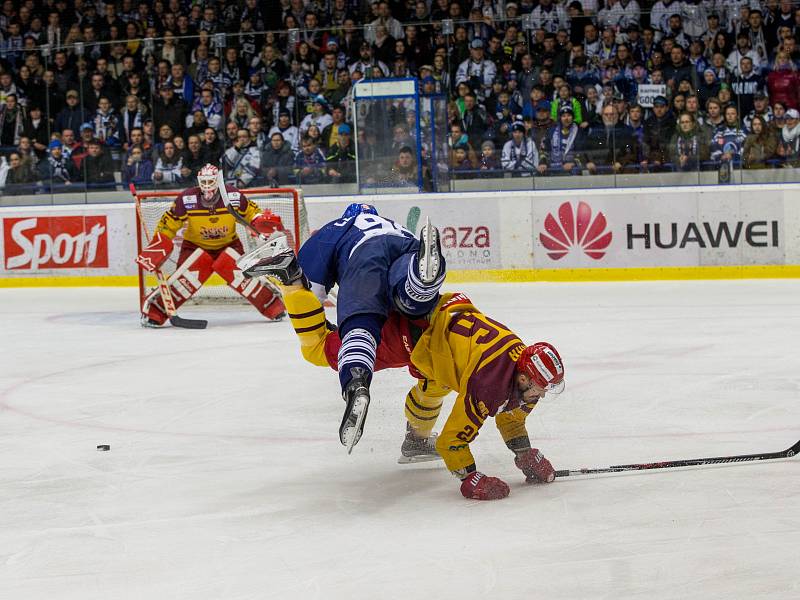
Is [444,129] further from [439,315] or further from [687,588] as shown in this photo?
[687,588]

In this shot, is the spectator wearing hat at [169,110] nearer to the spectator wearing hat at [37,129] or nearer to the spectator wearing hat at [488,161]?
the spectator wearing hat at [37,129]

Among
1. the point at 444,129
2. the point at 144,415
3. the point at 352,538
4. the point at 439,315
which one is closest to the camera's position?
the point at 352,538

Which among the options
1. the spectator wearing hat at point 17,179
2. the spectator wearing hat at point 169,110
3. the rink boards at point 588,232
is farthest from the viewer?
the spectator wearing hat at point 17,179

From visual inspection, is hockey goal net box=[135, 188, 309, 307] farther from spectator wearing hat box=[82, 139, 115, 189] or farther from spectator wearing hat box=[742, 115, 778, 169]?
spectator wearing hat box=[742, 115, 778, 169]

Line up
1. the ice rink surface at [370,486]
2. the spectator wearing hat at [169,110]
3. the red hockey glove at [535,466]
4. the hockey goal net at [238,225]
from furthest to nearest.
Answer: the spectator wearing hat at [169,110]
the hockey goal net at [238,225]
the red hockey glove at [535,466]
the ice rink surface at [370,486]

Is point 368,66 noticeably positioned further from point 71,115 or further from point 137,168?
point 71,115

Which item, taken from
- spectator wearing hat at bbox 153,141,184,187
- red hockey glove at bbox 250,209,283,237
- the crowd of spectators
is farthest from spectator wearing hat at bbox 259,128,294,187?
red hockey glove at bbox 250,209,283,237

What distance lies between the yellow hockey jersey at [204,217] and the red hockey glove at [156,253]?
0.17 feet

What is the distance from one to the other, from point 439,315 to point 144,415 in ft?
6.63

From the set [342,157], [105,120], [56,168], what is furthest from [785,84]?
[56,168]

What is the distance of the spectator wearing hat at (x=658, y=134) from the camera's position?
10797mm

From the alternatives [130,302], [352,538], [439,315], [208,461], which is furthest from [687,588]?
[130,302]

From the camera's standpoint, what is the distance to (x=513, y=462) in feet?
14.1

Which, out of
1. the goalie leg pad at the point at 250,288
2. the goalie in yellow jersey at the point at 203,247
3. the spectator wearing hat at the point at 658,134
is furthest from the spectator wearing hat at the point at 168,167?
the spectator wearing hat at the point at 658,134
